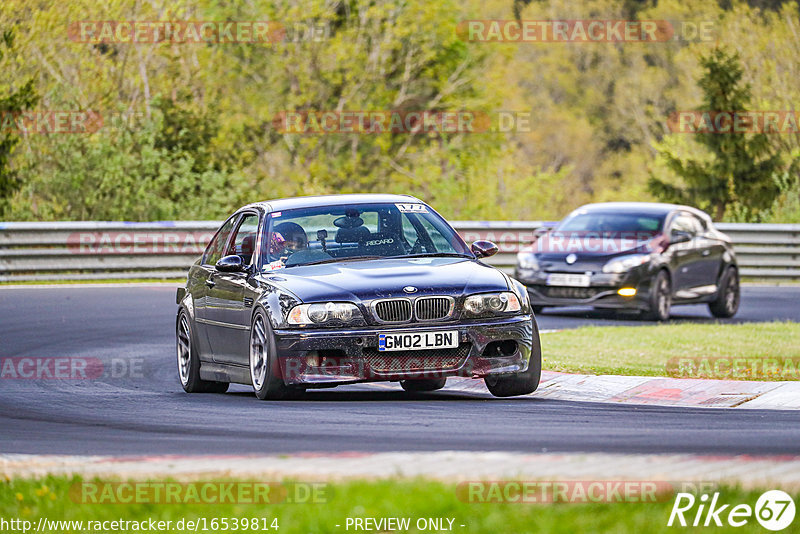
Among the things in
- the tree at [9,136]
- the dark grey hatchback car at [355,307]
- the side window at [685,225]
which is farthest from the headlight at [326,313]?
the tree at [9,136]

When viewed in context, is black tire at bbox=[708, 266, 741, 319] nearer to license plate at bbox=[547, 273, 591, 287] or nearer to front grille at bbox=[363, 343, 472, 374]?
license plate at bbox=[547, 273, 591, 287]

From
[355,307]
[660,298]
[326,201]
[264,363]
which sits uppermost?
[326,201]

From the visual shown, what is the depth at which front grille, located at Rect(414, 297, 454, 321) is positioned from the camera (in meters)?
10.5

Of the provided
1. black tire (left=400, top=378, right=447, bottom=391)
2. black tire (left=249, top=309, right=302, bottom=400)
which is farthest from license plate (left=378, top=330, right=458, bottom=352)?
black tire (left=400, top=378, right=447, bottom=391)

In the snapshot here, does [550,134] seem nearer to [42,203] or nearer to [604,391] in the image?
[42,203]

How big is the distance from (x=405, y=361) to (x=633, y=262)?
1037cm

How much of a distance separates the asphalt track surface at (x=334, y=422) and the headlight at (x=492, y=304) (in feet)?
2.19

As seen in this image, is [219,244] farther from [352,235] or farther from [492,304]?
[492,304]

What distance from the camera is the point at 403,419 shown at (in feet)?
31.2

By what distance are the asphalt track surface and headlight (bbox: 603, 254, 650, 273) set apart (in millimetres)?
7413

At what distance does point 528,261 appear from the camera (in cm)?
2106

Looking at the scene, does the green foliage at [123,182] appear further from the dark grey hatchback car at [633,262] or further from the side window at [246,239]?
the side window at [246,239]

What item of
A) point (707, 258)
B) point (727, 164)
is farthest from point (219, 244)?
point (727, 164)

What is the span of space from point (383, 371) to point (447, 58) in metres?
35.9
